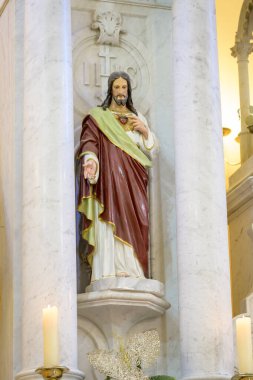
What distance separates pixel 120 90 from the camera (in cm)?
897

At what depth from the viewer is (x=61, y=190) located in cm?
820

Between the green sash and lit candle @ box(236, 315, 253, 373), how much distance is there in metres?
2.17

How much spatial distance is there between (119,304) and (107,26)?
226cm

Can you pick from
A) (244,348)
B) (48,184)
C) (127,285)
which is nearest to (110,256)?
(127,285)

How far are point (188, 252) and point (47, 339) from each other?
1.85 meters

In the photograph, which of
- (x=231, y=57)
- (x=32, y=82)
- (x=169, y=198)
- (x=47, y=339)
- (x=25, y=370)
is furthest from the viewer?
(x=231, y=57)

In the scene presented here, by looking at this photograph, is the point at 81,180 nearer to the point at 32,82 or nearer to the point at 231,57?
the point at 32,82

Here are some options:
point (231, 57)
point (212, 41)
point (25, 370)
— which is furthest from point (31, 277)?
point (231, 57)

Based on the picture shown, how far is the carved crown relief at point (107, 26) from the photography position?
930 centimetres

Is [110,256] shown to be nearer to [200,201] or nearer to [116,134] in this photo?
[200,201]

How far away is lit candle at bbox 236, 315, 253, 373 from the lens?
682 cm

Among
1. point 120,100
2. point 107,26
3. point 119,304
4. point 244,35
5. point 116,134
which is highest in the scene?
point 244,35

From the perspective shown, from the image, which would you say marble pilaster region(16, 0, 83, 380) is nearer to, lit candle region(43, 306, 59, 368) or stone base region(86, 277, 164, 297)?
stone base region(86, 277, 164, 297)

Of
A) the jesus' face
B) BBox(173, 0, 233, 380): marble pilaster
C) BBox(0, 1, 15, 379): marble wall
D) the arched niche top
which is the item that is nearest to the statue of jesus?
the jesus' face
